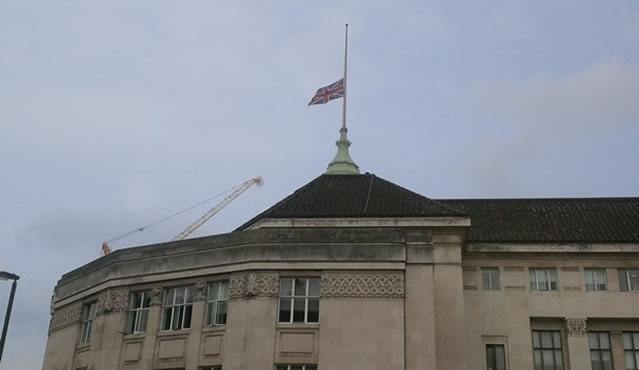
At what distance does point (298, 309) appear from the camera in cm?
2620

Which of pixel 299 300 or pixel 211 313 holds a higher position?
pixel 299 300

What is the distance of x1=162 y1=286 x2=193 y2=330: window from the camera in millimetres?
27188

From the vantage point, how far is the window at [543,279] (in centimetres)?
3503

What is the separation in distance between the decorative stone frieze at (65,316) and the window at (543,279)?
20739 mm

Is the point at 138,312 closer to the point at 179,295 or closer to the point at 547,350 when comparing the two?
the point at 179,295

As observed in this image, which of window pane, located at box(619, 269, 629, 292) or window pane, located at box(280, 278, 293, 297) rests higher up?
window pane, located at box(619, 269, 629, 292)

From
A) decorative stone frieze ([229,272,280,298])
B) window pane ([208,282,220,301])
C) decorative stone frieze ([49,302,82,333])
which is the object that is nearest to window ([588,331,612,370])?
decorative stone frieze ([229,272,280,298])

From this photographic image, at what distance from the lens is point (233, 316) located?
1030 inches

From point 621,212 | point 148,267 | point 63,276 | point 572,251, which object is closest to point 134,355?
point 148,267

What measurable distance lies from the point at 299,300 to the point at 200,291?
3.81 metres

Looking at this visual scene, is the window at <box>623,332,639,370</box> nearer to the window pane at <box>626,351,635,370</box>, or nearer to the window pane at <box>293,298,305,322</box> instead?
the window pane at <box>626,351,635,370</box>

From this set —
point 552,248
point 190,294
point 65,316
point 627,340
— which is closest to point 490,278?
point 552,248

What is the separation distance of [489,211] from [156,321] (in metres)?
20.7

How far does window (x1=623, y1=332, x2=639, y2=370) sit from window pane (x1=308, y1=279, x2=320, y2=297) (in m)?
16.6
